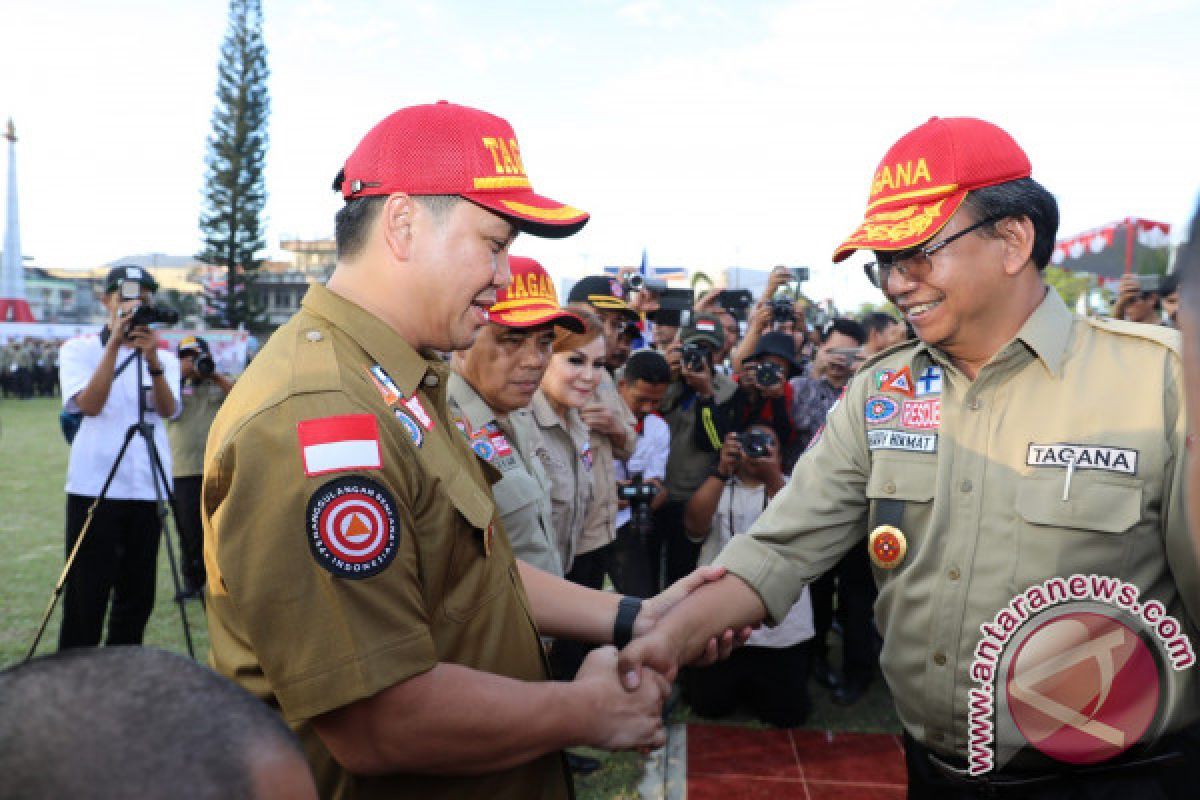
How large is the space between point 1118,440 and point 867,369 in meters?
0.75

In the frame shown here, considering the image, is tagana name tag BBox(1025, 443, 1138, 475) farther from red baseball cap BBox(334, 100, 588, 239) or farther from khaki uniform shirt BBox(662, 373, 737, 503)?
khaki uniform shirt BBox(662, 373, 737, 503)

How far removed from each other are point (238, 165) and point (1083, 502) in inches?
1761

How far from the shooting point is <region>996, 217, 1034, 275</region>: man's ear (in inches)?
85.9

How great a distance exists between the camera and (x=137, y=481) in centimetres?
468

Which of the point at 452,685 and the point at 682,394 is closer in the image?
the point at 452,685

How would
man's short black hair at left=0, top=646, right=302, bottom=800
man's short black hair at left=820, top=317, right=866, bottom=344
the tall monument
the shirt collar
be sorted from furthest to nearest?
1. the tall monument
2. man's short black hair at left=820, top=317, right=866, bottom=344
3. the shirt collar
4. man's short black hair at left=0, top=646, right=302, bottom=800

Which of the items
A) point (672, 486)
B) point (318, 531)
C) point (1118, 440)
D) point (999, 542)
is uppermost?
point (1118, 440)

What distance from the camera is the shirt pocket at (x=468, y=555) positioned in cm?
162

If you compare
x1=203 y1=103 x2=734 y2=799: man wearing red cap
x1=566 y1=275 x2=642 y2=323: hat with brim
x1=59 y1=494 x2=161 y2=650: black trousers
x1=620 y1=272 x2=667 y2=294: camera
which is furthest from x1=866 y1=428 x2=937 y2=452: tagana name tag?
x1=620 y1=272 x2=667 y2=294: camera

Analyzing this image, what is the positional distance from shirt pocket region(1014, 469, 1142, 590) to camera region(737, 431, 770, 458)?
266cm

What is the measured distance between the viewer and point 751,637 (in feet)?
15.1

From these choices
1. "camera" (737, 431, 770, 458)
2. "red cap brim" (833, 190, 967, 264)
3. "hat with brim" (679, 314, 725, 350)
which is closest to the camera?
"red cap brim" (833, 190, 967, 264)

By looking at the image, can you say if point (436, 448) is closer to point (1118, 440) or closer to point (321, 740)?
point (321, 740)

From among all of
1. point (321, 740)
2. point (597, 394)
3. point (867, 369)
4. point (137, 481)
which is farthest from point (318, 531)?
point (137, 481)
